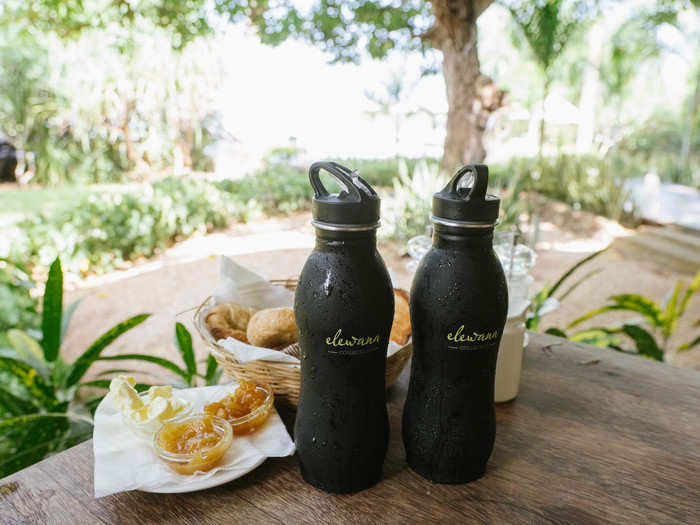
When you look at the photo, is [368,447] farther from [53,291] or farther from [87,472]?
[53,291]

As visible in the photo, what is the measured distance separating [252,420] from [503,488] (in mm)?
429

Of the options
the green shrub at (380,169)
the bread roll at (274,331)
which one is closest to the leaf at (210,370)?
the bread roll at (274,331)

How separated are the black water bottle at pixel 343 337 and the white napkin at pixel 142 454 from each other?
92 mm

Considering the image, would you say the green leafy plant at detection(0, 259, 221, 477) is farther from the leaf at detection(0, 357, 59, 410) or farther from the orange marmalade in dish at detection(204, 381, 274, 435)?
the orange marmalade in dish at detection(204, 381, 274, 435)

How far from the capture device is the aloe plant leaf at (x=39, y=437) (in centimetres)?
152

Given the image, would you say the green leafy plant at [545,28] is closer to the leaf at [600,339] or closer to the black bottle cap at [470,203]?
the leaf at [600,339]

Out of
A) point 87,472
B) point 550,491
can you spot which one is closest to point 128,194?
point 87,472

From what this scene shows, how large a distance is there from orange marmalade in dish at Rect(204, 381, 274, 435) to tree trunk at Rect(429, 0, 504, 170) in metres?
4.45

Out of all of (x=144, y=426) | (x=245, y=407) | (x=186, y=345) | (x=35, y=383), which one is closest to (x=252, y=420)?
(x=245, y=407)

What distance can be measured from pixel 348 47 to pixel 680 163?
9943mm

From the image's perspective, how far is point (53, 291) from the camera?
1.40m

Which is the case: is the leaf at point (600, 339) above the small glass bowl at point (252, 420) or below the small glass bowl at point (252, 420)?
below

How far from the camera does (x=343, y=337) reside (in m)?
0.66

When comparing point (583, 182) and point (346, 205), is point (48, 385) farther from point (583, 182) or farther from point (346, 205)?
point (583, 182)
